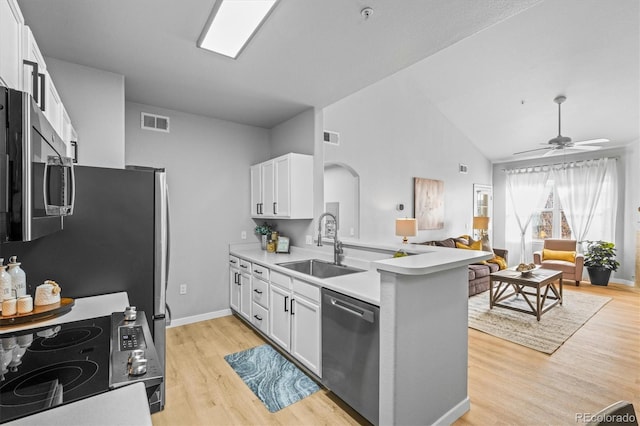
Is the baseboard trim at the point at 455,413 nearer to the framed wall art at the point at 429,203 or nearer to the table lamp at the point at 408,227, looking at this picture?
the table lamp at the point at 408,227

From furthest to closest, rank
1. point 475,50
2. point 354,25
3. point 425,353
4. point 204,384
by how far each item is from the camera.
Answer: point 475,50
point 204,384
point 354,25
point 425,353

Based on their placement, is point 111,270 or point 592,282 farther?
point 592,282

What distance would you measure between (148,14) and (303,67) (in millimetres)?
1191

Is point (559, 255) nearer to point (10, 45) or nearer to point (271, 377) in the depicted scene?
point (271, 377)

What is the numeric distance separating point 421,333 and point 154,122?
11.7 feet

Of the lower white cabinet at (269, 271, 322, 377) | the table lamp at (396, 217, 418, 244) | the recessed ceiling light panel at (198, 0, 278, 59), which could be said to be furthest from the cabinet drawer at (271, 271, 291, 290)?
the table lamp at (396, 217, 418, 244)

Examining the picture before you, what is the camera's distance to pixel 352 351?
79.0 inches

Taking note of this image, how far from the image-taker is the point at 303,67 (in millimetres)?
2676

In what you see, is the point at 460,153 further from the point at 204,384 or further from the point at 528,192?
the point at 204,384

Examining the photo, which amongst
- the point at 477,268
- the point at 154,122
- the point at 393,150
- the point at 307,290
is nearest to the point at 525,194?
the point at 477,268

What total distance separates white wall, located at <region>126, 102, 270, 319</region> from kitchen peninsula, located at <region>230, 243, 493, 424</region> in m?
2.23

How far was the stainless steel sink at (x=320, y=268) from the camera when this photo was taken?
300 cm

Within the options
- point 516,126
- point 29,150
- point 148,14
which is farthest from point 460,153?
point 29,150

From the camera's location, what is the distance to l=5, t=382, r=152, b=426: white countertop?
77 centimetres
